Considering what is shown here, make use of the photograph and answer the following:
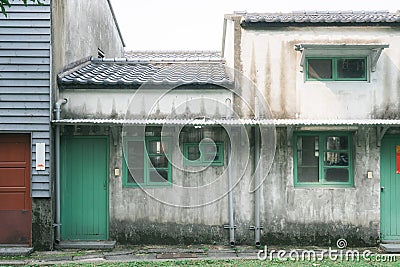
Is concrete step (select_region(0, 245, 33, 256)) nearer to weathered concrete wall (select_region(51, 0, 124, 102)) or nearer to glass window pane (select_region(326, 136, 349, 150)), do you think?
weathered concrete wall (select_region(51, 0, 124, 102))

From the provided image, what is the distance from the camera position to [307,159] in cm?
1154

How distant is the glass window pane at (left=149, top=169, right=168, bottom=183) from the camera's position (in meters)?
11.5

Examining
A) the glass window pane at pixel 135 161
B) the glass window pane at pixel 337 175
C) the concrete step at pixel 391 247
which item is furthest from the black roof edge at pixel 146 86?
the concrete step at pixel 391 247

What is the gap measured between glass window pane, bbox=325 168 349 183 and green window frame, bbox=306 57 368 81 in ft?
6.74

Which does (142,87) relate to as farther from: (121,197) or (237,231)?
(237,231)

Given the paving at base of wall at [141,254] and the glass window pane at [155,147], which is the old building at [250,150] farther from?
the paving at base of wall at [141,254]

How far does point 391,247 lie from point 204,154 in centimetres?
448

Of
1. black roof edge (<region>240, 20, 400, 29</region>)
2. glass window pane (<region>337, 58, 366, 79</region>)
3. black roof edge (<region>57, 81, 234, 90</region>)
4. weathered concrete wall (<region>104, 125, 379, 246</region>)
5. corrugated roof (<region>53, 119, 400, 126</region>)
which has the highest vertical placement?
black roof edge (<region>240, 20, 400, 29</region>)

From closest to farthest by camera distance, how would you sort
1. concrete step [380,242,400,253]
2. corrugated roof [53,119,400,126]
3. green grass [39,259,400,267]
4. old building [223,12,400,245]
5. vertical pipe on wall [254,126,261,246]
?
green grass [39,259,400,267] → corrugated roof [53,119,400,126] → concrete step [380,242,400,253] → vertical pipe on wall [254,126,261,246] → old building [223,12,400,245]

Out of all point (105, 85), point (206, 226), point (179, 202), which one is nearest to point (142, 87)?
point (105, 85)

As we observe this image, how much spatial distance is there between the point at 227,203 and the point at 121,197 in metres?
2.38

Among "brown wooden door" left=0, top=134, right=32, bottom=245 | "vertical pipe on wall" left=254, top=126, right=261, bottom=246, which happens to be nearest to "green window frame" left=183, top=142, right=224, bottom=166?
"vertical pipe on wall" left=254, top=126, right=261, bottom=246

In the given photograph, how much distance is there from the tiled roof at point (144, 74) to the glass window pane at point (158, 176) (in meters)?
1.95

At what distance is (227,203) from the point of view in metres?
11.5
